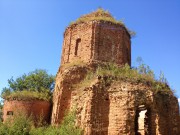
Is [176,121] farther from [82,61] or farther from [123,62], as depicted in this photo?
[82,61]

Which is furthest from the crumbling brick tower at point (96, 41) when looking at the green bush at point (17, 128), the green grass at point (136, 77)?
the green bush at point (17, 128)

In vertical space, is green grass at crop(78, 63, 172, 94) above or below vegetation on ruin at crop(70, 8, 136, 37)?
below

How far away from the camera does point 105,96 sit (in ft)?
39.1

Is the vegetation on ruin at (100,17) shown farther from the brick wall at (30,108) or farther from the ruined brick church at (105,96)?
the brick wall at (30,108)

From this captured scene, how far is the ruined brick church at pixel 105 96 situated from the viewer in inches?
444

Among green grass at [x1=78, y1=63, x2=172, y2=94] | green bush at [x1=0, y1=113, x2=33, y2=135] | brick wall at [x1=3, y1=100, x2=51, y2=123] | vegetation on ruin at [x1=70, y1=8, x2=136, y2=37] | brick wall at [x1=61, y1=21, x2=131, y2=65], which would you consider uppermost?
vegetation on ruin at [x1=70, y1=8, x2=136, y2=37]

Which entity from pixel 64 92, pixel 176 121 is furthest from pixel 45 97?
pixel 176 121

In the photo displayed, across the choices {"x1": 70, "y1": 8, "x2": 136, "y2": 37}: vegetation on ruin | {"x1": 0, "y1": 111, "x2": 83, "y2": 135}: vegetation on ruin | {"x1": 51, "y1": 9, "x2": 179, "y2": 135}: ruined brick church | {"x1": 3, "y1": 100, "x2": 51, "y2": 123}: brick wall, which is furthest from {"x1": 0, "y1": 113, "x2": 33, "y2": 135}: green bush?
{"x1": 70, "y1": 8, "x2": 136, "y2": 37}: vegetation on ruin

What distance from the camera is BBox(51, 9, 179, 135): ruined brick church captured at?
11.3 metres

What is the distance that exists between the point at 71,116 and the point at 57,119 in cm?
160

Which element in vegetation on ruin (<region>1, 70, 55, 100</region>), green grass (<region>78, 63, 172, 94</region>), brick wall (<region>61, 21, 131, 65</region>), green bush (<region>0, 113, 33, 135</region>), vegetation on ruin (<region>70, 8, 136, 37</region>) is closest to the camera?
green bush (<region>0, 113, 33, 135</region>)

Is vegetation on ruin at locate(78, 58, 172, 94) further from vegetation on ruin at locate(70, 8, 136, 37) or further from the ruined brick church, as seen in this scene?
vegetation on ruin at locate(70, 8, 136, 37)

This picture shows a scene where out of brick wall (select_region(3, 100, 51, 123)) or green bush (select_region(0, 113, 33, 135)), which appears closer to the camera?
green bush (select_region(0, 113, 33, 135))

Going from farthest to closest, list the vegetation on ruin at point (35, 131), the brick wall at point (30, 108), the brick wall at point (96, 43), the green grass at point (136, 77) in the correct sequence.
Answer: the brick wall at point (96, 43)
the brick wall at point (30, 108)
the green grass at point (136, 77)
the vegetation on ruin at point (35, 131)
